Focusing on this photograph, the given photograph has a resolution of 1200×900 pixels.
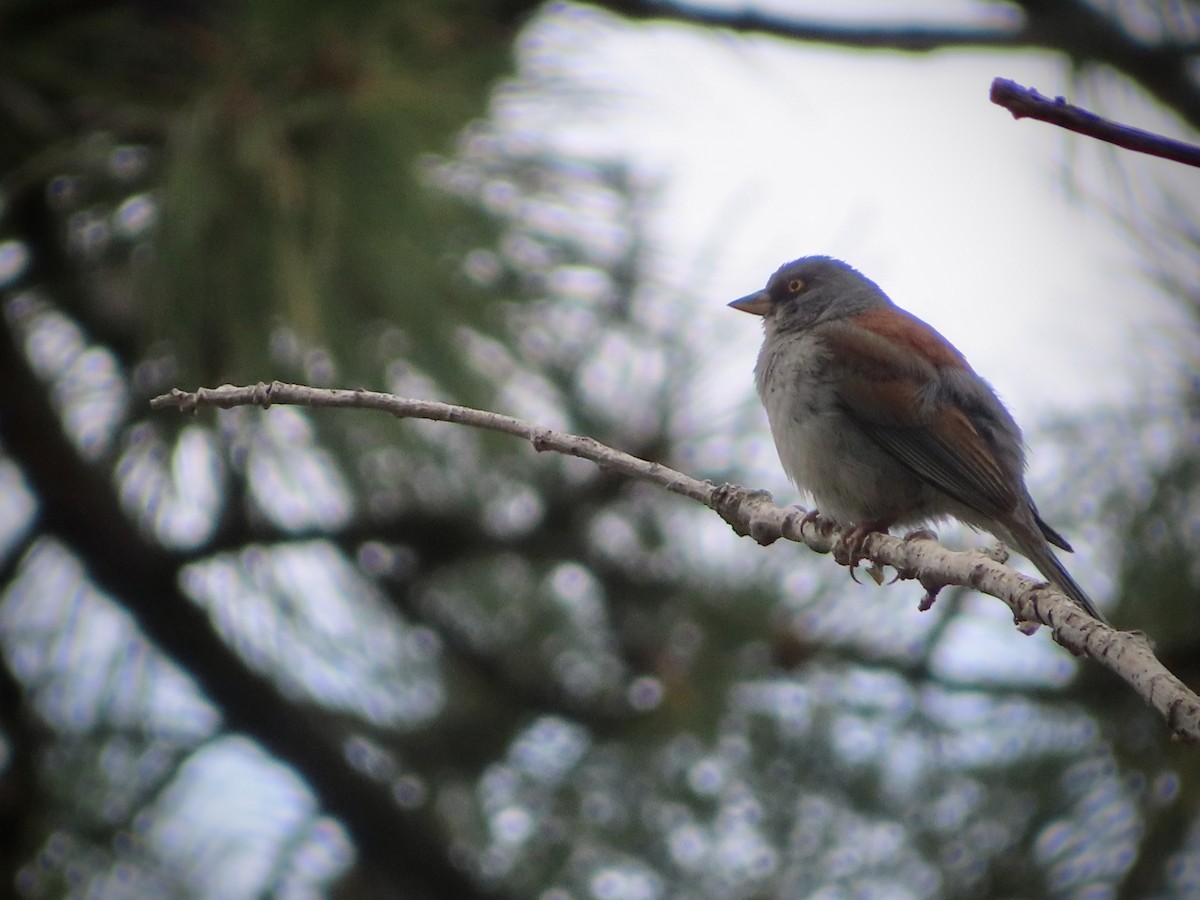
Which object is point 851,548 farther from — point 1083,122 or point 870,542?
point 1083,122

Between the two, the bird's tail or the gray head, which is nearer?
the bird's tail

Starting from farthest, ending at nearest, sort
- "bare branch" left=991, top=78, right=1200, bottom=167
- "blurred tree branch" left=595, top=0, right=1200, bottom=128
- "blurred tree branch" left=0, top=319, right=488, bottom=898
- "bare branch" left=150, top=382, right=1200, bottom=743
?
"blurred tree branch" left=0, top=319, right=488, bottom=898 < "blurred tree branch" left=595, top=0, right=1200, bottom=128 < "bare branch" left=150, top=382, right=1200, bottom=743 < "bare branch" left=991, top=78, right=1200, bottom=167

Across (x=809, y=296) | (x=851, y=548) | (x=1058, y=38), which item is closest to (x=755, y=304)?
(x=809, y=296)

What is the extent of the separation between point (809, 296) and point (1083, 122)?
116 inches

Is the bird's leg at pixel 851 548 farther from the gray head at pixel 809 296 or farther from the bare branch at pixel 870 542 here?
the gray head at pixel 809 296

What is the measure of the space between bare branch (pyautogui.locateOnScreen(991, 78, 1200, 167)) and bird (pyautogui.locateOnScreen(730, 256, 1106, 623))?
1.86 meters

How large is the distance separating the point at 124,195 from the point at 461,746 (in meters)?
2.15

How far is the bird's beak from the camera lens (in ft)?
13.1

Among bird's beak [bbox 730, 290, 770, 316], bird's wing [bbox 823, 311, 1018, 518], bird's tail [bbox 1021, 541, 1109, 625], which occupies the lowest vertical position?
bird's beak [bbox 730, 290, 770, 316]

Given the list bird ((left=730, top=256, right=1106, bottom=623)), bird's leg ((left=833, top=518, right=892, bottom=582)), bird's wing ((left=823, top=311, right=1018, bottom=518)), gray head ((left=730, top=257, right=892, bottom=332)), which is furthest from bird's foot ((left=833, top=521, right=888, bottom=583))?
gray head ((left=730, top=257, right=892, bottom=332))

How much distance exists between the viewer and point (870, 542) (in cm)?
228

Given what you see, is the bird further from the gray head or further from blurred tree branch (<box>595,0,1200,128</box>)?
blurred tree branch (<box>595,0,1200,128</box>)

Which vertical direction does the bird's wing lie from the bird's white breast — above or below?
above

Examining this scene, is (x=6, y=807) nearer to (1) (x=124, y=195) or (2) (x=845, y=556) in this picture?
(1) (x=124, y=195)
